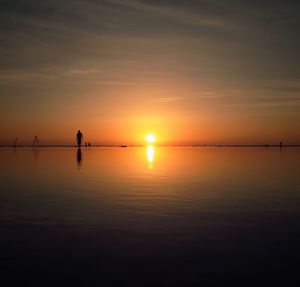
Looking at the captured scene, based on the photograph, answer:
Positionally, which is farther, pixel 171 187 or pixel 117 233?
pixel 171 187

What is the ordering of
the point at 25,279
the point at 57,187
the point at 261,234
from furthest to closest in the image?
the point at 57,187 < the point at 261,234 < the point at 25,279

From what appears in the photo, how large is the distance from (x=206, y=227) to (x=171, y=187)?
39.0ft

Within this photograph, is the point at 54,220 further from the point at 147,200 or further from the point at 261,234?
the point at 261,234

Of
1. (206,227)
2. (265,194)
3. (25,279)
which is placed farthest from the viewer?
(265,194)

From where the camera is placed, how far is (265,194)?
73.4ft

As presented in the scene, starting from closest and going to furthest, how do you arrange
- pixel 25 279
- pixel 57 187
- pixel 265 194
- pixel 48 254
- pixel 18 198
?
pixel 25 279
pixel 48 254
pixel 18 198
pixel 265 194
pixel 57 187

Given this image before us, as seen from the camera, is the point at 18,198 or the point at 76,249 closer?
the point at 76,249

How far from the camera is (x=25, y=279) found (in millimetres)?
8484

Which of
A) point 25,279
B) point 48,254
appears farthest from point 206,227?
point 25,279

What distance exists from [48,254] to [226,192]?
1470 cm

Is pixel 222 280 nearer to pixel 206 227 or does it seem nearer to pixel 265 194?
pixel 206 227

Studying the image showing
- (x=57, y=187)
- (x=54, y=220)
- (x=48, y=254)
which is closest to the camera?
(x=48, y=254)

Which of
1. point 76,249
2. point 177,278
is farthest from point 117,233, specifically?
point 177,278

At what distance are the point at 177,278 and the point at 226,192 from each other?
585 inches
